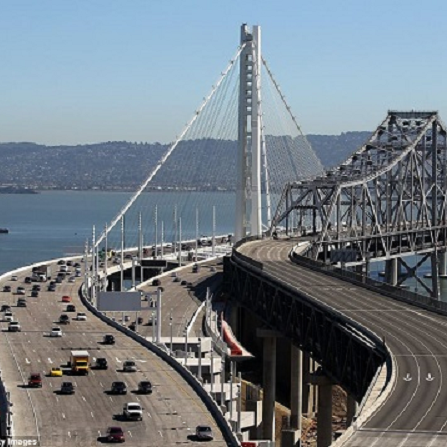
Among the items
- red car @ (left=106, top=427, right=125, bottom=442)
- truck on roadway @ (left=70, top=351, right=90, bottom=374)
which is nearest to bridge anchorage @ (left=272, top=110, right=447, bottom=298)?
truck on roadway @ (left=70, top=351, right=90, bottom=374)

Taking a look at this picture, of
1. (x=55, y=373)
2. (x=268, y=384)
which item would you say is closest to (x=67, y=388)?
(x=55, y=373)

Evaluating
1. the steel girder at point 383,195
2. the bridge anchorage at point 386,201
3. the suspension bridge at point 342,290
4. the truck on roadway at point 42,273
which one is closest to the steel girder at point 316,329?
the suspension bridge at point 342,290

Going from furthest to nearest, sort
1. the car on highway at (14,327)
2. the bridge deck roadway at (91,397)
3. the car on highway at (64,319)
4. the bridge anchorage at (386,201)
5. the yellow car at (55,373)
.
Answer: the bridge anchorage at (386,201) < the car on highway at (64,319) < the car on highway at (14,327) < the yellow car at (55,373) < the bridge deck roadway at (91,397)

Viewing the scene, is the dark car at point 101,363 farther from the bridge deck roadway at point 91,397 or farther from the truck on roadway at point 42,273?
the truck on roadway at point 42,273

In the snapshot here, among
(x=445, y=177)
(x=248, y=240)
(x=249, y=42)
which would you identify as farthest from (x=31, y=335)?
(x=445, y=177)

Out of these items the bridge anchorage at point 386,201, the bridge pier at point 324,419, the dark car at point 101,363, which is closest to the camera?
the dark car at point 101,363

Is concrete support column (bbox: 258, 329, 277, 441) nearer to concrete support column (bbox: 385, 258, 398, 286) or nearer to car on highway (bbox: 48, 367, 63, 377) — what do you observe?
car on highway (bbox: 48, 367, 63, 377)
